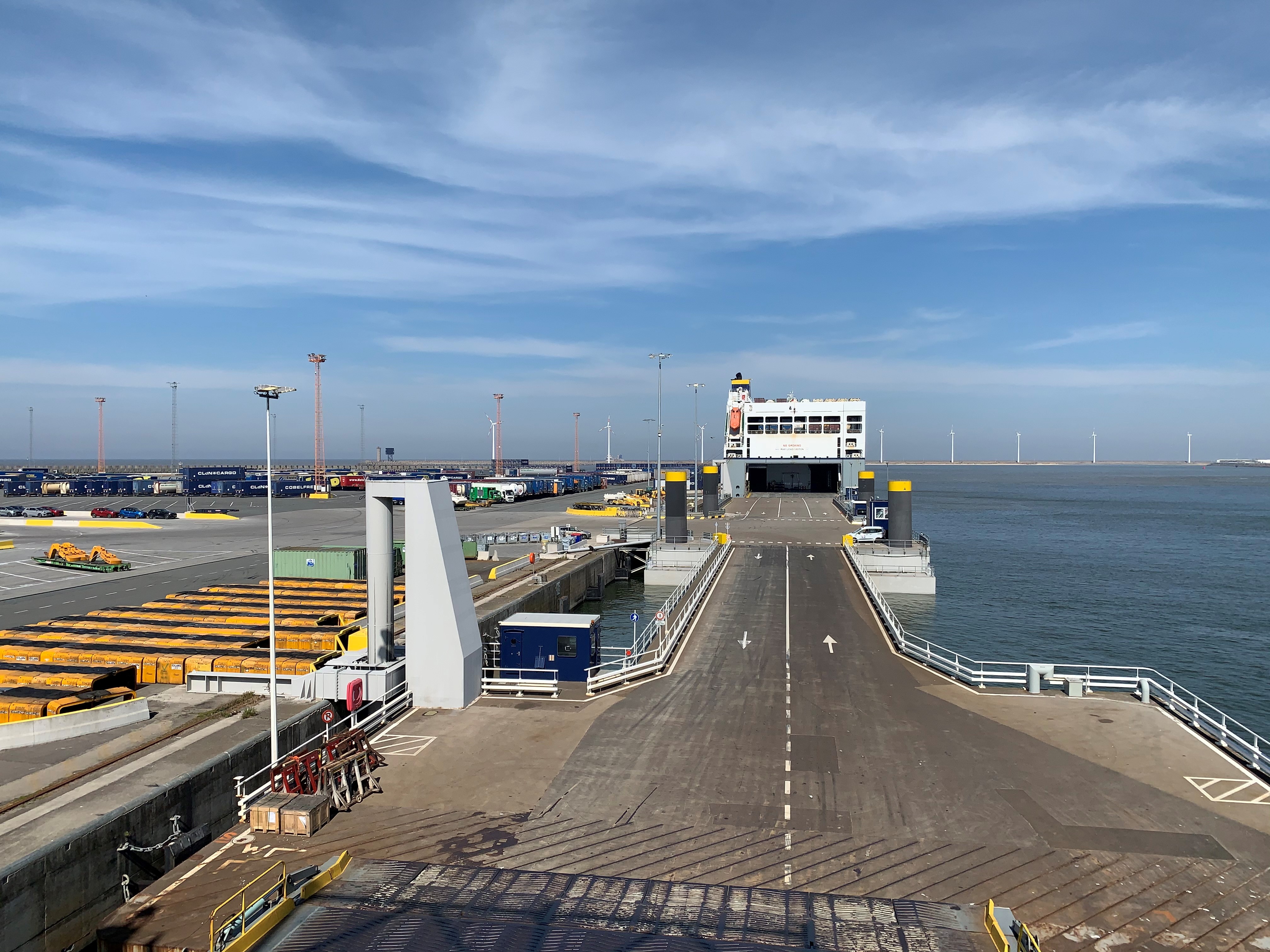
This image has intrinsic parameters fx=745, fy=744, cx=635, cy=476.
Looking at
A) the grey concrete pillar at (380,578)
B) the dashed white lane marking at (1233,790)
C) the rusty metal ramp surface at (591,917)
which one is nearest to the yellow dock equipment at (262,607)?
the grey concrete pillar at (380,578)

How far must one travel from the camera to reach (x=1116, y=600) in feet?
161

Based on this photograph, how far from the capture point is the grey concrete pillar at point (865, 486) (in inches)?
2955

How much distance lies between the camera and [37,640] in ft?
92.7

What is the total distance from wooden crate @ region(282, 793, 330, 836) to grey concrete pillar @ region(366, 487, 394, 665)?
678cm

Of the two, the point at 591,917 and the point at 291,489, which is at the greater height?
the point at 291,489

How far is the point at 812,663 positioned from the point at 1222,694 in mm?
18701

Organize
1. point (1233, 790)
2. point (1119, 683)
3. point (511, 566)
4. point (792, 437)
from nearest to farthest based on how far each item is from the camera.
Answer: point (1233, 790)
point (1119, 683)
point (511, 566)
point (792, 437)

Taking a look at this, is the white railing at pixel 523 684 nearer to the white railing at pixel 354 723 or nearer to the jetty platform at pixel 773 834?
the jetty platform at pixel 773 834

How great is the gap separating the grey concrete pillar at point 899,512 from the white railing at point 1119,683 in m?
14.6

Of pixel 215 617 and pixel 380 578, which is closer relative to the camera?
pixel 380 578

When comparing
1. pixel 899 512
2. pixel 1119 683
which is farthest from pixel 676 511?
pixel 1119 683

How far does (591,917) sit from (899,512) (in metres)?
41.0

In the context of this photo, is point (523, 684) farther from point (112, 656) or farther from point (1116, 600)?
point (1116, 600)

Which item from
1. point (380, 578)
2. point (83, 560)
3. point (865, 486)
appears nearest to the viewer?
point (380, 578)
